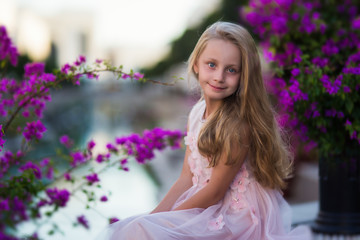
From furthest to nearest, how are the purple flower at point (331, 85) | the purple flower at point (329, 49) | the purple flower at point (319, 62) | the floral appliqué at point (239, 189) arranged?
1. the purple flower at point (329, 49)
2. the purple flower at point (319, 62)
3. the purple flower at point (331, 85)
4. the floral appliqué at point (239, 189)

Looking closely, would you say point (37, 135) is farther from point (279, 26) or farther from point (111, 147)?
point (279, 26)

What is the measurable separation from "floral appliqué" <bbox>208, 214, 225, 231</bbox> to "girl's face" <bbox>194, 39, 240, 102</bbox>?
1.56 ft

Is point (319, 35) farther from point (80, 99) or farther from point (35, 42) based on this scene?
point (35, 42)

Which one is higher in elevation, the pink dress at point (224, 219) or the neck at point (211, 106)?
the neck at point (211, 106)

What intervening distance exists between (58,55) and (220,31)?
9245cm

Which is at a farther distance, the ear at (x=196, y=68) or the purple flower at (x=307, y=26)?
the purple flower at (x=307, y=26)

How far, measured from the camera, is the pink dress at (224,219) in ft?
5.42

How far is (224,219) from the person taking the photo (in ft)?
6.10

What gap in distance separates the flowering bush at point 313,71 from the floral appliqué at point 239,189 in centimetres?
80

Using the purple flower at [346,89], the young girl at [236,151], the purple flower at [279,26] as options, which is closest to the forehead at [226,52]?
the young girl at [236,151]

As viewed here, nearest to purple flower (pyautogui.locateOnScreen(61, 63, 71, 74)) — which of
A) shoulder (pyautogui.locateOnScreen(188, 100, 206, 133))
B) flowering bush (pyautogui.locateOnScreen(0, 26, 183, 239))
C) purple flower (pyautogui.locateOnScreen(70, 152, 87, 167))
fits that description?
flowering bush (pyautogui.locateOnScreen(0, 26, 183, 239))

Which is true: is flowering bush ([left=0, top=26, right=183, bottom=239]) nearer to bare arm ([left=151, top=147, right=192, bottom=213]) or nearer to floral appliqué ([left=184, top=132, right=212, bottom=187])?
bare arm ([left=151, top=147, right=192, bottom=213])

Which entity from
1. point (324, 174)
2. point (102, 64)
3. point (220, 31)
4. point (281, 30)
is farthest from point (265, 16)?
point (220, 31)

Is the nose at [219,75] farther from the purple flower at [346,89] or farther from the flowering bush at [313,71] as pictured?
the purple flower at [346,89]
